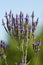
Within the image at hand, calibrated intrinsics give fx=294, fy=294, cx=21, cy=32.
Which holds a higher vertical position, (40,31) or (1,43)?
(1,43)

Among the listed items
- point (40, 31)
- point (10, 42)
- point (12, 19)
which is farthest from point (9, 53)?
point (12, 19)

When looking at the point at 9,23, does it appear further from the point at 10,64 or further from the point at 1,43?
the point at 10,64

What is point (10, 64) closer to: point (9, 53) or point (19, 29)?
point (9, 53)

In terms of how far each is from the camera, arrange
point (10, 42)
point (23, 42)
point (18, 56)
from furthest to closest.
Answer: point (10, 42)
point (18, 56)
point (23, 42)

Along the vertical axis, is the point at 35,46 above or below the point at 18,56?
above

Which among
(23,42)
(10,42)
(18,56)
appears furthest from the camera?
(10,42)

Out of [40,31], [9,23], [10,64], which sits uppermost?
[9,23]

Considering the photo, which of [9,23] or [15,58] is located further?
[15,58]

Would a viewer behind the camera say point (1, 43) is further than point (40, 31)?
No

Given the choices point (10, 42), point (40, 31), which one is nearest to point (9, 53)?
point (10, 42)
